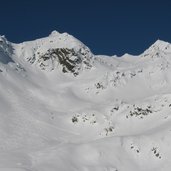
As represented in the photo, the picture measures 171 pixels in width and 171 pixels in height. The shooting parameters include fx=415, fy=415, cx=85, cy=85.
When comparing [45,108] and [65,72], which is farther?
[65,72]

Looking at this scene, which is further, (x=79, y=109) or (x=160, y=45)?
(x=160, y=45)

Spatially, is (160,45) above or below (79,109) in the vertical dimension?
above

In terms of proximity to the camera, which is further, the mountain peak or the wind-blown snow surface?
the mountain peak

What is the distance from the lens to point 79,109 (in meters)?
40.0

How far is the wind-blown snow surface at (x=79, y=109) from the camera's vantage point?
2744 centimetres

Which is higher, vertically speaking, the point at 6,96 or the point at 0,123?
the point at 6,96

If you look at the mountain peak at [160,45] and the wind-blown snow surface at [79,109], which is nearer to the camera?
the wind-blown snow surface at [79,109]

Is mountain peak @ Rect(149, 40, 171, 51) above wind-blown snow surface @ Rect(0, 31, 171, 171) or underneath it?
above

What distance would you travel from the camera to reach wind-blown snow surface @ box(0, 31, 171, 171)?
27438mm

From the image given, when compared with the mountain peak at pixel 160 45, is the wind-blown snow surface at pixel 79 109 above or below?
below

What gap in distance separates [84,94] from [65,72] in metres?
7.43

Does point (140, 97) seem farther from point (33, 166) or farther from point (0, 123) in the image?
point (33, 166)

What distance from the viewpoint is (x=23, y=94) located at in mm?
42031

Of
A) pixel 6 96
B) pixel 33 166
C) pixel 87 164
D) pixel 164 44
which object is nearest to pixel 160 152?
pixel 87 164
